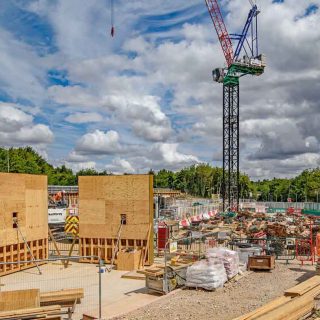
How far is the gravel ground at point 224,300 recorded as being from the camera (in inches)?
488

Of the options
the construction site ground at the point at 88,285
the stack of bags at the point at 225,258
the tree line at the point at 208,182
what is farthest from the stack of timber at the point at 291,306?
the tree line at the point at 208,182

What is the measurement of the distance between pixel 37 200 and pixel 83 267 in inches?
165

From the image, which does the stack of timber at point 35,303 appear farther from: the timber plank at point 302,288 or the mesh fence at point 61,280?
the timber plank at point 302,288

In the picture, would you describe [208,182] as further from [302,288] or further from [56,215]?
[302,288]

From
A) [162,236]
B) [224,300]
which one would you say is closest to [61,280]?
[224,300]

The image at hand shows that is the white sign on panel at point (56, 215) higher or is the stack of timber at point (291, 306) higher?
the white sign on panel at point (56, 215)

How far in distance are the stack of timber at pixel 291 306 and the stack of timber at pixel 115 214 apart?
903 centimetres

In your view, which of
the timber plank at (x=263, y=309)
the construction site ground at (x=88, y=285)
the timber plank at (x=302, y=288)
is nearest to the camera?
the timber plank at (x=263, y=309)

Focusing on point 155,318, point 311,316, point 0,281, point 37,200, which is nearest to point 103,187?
point 37,200

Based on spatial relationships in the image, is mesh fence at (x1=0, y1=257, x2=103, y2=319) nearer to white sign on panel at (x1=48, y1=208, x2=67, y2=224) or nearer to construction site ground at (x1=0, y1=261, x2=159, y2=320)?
construction site ground at (x1=0, y1=261, x2=159, y2=320)

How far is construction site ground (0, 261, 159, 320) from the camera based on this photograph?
13.6 metres

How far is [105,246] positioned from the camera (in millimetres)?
21828

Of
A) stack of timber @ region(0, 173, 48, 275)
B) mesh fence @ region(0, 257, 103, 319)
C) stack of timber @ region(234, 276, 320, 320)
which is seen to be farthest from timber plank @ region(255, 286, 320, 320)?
stack of timber @ region(0, 173, 48, 275)

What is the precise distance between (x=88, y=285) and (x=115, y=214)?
5366 millimetres
